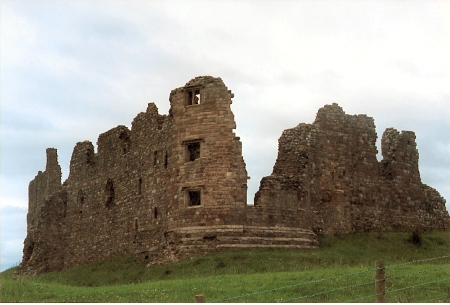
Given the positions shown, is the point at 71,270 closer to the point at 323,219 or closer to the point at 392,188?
the point at 323,219

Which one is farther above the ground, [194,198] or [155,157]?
[155,157]

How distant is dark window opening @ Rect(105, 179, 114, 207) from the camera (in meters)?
40.7

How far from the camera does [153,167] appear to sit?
3616cm

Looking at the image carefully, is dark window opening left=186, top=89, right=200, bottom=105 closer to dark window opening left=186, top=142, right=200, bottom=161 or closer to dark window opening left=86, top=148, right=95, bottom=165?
dark window opening left=186, top=142, right=200, bottom=161

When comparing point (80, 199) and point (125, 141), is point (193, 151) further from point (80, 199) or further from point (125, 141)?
point (80, 199)

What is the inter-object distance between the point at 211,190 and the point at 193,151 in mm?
2293

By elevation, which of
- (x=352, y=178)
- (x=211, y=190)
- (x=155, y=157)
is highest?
(x=155, y=157)

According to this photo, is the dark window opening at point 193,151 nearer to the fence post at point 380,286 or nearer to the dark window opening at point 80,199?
the dark window opening at point 80,199

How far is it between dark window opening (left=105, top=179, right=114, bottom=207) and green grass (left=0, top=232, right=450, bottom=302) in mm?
3426

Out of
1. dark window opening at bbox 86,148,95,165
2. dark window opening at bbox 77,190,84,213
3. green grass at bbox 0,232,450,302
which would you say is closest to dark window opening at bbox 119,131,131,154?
dark window opening at bbox 86,148,95,165

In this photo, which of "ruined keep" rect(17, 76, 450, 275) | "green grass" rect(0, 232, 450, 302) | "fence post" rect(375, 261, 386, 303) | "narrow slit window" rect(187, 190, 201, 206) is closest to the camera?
"fence post" rect(375, 261, 386, 303)

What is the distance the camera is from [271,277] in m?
24.8

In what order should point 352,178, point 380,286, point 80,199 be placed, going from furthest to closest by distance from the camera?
point 80,199, point 352,178, point 380,286

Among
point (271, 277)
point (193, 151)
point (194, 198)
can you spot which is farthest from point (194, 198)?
point (271, 277)
